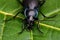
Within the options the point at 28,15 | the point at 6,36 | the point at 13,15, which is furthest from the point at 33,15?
the point at 6,36

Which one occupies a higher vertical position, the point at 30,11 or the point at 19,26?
the point at 30,11

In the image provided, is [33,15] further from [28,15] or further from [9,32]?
[9,32]

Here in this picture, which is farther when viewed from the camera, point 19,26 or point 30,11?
point 30,11

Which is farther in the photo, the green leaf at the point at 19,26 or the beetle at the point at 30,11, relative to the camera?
the beetle at the point at 30,11

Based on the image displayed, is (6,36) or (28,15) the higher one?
(28,15)

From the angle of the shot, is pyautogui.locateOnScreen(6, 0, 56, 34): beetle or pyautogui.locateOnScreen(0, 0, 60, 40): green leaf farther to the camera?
pyautogui.locateOnScreen(6, 0, 56, 34): beetle

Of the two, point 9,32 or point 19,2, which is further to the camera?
point 19,2

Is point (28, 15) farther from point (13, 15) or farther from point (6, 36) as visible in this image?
point (6, 36)
